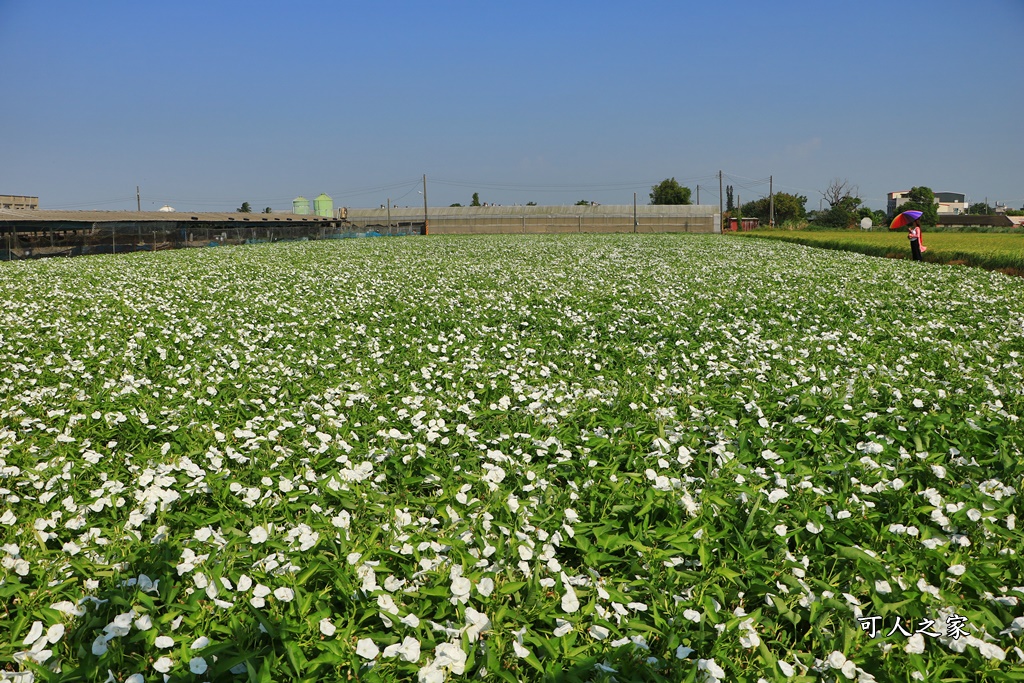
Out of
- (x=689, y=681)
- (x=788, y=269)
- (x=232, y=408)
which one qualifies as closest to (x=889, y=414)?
(x=689, y=681)

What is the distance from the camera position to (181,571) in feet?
9.63

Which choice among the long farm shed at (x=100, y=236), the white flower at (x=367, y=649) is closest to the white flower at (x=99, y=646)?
the white flower at (x=367, y=649)

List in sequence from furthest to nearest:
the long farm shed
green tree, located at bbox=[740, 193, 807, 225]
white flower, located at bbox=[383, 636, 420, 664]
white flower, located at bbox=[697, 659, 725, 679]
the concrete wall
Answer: green tree, located at bbox=[740, 193, 807, 225]
the concrete wall
the long farm shed
white flower, located at bbox=[383, 636, 420, 664]
white flower, located at bbox=[697, 659, 725, 679]

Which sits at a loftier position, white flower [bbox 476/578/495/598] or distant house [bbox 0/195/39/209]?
distant house [bbox 0/195/39/209]

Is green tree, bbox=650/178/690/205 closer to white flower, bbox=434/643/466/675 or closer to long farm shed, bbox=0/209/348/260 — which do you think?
long farm shed, bbox=0/209/348/260

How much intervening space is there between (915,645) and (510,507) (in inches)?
79.7

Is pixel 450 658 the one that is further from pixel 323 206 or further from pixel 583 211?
pixel 323 206

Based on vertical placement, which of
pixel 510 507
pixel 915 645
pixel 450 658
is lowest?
pixel 915 645

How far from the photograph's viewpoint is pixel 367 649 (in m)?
2.45

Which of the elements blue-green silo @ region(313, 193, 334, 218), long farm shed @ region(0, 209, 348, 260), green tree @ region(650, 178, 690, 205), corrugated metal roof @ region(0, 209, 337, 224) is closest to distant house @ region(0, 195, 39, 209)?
blue-green silo @ region(313, 193, 334, 218)

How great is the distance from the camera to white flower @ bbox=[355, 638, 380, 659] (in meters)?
2.44

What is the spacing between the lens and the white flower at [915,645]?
2.53 meters

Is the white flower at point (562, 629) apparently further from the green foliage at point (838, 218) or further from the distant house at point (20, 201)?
the distant house at point (20, 201)

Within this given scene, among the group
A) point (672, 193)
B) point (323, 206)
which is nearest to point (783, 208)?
point (672, 193)
